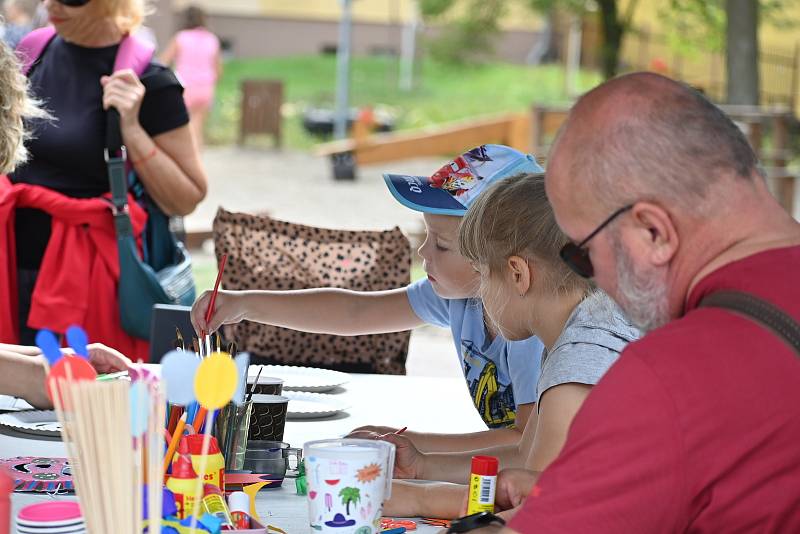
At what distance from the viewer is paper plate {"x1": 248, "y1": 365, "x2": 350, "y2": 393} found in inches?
107

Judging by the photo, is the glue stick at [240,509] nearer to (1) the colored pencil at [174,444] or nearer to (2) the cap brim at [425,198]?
(1) the colored pencil at [174,444]

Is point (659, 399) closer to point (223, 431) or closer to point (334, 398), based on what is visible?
point (223, 431)

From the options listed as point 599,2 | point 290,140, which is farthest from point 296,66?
point 599,2

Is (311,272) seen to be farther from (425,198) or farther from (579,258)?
(579,258)

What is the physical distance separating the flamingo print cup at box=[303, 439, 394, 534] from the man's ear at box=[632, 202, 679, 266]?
0.45m

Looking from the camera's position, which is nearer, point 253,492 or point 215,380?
point 215,380

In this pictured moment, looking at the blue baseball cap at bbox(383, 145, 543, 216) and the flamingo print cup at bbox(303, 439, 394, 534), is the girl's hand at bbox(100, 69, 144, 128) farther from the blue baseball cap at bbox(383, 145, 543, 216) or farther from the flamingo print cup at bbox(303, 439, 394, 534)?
the flamingo print cup at bbox(303, 439, 394, 534)

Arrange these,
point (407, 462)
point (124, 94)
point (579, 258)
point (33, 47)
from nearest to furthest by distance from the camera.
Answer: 1. point (579, 258)
2. point (407, 462)
3. point (124, 94)
4. point (33, 47)

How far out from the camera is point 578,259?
4.67 feet

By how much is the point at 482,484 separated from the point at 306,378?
3.96 feet

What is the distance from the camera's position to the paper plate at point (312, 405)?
8.05ft

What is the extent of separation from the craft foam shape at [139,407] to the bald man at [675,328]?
41 cm

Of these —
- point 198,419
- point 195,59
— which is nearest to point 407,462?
point 198,419

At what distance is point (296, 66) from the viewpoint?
992 inches
